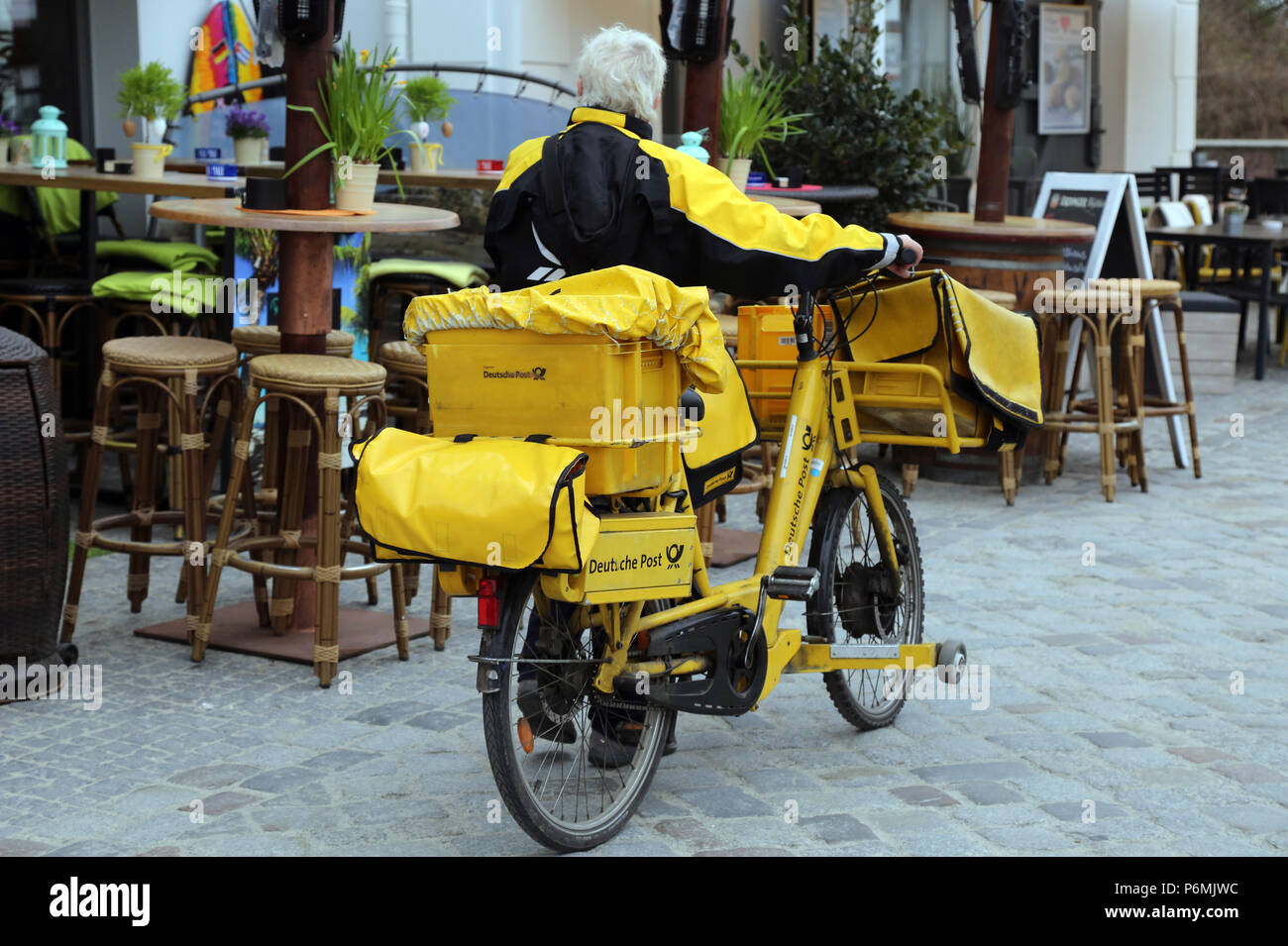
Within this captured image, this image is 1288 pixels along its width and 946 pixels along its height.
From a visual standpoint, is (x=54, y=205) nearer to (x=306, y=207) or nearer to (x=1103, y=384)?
(x=306, y=207)

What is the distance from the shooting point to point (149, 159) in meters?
6.92

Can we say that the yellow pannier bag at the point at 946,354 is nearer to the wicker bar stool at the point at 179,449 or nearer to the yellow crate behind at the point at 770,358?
the yellow crate behind at the point at 770,358

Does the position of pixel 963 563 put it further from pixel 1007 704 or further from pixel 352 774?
pixel 352 774

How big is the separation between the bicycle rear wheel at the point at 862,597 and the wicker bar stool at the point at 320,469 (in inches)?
55.8

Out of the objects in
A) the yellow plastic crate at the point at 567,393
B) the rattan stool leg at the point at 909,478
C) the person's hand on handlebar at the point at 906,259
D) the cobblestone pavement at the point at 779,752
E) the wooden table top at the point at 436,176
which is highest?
the wooden table top at the point at 436,176

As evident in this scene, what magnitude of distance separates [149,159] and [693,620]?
4.18 metres

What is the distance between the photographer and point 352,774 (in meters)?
4.14

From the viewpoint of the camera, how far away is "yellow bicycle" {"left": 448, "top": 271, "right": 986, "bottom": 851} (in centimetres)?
346

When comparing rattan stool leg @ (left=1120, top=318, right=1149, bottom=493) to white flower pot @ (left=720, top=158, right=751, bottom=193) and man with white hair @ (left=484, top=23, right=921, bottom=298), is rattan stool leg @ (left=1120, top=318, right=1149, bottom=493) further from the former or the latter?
man with white hair @ (left=484, top=23, right=921, bottom=298)

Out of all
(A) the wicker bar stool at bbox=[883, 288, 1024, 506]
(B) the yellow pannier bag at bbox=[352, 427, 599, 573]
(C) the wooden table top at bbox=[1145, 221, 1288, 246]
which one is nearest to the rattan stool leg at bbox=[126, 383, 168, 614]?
(B) the yellow pannier bag at bbox=[352, 427, 599, 573]

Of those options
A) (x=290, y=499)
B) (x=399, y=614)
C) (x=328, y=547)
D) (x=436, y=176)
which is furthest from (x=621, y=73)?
(x=436, y=176)

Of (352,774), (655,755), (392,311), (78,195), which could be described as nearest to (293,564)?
(352,774)

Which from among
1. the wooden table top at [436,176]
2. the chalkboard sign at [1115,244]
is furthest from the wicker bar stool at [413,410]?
the chalkboard sign at [1115,244]

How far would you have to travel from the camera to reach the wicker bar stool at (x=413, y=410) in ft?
17.3
